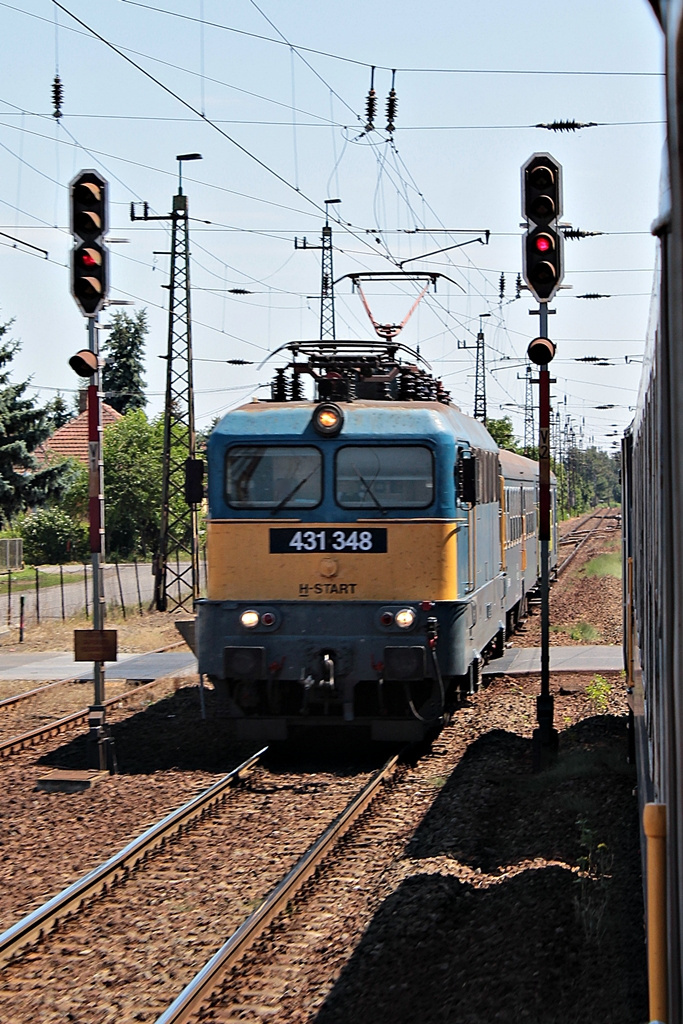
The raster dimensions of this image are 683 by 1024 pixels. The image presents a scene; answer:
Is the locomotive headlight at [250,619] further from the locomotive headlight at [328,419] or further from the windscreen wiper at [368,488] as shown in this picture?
the locomotive headlight at [328,419]

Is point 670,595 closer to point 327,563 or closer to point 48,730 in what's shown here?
point 327,563

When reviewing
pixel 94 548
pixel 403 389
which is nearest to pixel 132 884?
pixel 94 548

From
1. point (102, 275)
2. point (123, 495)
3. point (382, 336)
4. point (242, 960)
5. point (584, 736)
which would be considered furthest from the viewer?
point (123, 495)

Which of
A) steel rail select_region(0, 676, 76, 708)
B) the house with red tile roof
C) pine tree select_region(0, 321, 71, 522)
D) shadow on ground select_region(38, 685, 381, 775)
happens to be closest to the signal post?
shadow on ground select_region(38, 685, 381, 775)

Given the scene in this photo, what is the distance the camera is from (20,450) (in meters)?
39.0

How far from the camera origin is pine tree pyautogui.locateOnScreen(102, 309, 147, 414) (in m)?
86.0

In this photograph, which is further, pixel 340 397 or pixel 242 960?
Answer: pixel 340 397

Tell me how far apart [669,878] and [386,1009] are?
3.19 m

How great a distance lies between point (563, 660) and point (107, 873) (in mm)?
10192

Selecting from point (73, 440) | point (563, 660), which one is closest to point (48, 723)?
point (563, 660)

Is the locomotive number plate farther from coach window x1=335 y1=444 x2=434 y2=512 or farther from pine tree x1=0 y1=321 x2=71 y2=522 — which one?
pine tree x1=0 y1=321 x2=71 y2=522

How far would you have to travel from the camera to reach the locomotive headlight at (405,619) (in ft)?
36.0

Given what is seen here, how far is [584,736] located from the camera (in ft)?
38.7

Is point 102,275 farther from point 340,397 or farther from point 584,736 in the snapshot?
point 584,736
